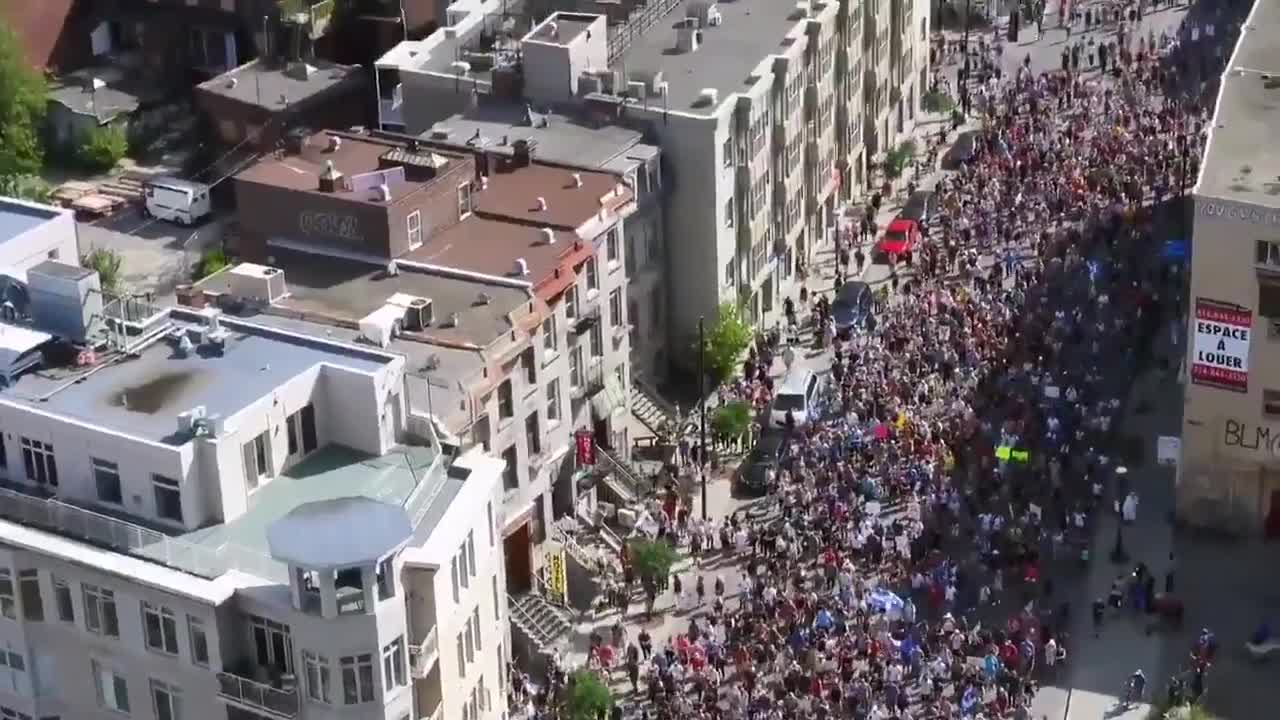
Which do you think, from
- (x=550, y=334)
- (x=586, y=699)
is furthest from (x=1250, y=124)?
(x=586, y=699)

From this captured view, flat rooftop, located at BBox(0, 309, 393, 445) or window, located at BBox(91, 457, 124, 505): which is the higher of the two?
flat rooftop, located at BBox(0, 309, 393, 445)

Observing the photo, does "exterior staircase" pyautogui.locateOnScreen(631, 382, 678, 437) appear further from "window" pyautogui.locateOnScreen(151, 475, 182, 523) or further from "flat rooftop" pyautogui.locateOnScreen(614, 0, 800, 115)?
"window" pyautogui.locateOnScreen(151, 475, 182, 523)

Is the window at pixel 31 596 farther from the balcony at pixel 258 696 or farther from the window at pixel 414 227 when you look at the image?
the window at pixel 414 227

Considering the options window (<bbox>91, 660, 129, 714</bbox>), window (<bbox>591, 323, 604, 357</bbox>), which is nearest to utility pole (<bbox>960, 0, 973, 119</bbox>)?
window (<bbox>591, 323, 604, 357</bbox>)

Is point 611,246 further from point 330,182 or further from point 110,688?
point 110,688

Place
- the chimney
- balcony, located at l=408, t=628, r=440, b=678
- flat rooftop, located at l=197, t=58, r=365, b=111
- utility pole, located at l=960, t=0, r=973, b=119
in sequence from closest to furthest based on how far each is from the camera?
balcony, located at l=408, t=628, r=440, b=678, the chimney, flat rooftop, located at l=197, t=58, r=365, b=111, utility pole, located at l=960, t=0, r=973, b=119

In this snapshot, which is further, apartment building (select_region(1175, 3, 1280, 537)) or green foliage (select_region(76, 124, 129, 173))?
green foliage (select_region(76, 124, 129, 173))

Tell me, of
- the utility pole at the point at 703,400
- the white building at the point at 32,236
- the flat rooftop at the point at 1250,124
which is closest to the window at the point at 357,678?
the white building at the point at 32,236
